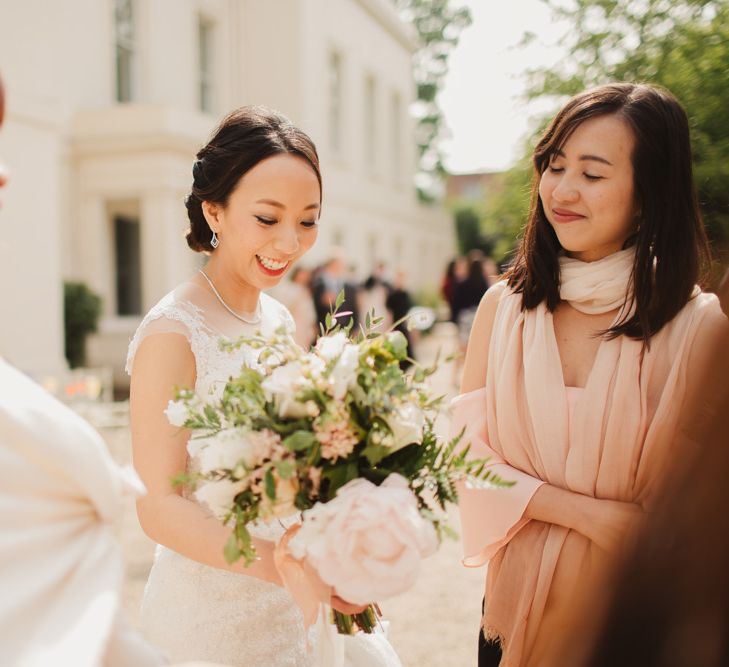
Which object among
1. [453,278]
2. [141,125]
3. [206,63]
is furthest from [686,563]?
[206,63]

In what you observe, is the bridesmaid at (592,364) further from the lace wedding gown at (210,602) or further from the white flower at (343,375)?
the white flower at (343,375)

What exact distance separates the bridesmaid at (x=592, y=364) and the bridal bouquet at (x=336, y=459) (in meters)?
0.57

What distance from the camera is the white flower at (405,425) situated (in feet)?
4.86

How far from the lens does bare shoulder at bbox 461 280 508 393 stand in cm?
235

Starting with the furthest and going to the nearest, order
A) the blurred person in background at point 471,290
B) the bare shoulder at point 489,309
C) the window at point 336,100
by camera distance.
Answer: the window at point 336,100 < the blurred person in background at point 471,290 < the bare shoulder at point 489,309

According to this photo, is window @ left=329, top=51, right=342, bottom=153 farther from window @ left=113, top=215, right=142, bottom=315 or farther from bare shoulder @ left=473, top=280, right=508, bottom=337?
bare shoulder @ left=473, top=280, right=508, bottom=337

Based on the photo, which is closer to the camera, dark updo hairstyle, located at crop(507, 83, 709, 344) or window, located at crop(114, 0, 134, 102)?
dark updo hairstyle, located at crop(507, 83, 709, 344)

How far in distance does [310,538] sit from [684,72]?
9.73ft

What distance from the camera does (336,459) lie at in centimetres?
148

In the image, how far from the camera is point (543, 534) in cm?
210

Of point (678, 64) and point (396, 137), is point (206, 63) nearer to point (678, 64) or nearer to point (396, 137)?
point (396, 137)

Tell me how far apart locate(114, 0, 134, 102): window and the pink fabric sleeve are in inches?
540

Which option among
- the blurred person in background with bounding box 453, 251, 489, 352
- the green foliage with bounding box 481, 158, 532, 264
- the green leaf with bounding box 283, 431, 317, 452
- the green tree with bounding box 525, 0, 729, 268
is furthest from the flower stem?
the blurred person in background with bounding box 453, 251, 489, 352

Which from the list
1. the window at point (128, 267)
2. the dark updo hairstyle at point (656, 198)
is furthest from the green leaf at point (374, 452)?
the window at point (128, 267)
